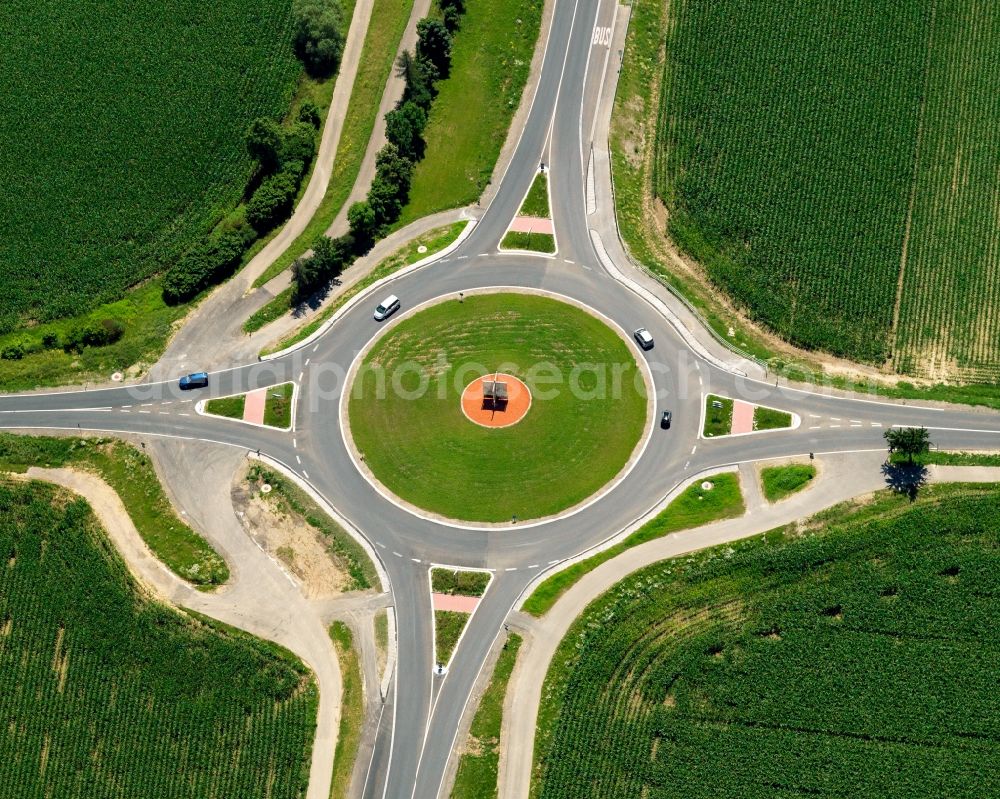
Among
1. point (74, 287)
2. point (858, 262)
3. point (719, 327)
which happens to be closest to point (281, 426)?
point (74, 287)

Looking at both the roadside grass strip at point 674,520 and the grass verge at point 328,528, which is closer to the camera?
the roadside grass strip at point 674,520

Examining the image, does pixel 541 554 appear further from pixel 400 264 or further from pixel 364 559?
pixel 400 264

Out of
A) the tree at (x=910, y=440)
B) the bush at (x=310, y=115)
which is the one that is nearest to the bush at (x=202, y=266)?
the bush at (x=310, y=115)

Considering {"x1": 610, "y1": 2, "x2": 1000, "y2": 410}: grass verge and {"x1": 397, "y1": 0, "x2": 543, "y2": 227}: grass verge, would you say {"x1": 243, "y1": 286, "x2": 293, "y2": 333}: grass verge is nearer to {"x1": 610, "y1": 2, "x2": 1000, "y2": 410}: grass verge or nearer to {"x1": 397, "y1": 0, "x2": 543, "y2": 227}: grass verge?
{"x1": 397, "y1": 0, "x2": 543, "y2": 227}: grass verge

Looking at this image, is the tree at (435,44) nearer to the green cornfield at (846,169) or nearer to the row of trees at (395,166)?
the row of trees at (395,166)

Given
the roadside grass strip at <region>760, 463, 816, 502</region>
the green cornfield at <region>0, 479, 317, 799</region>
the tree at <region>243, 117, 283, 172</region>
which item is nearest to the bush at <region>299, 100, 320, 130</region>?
the tree at <region>243, 117, 283, 172</region>

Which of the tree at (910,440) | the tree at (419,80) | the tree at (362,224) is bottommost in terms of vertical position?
the tree at (910,440)
